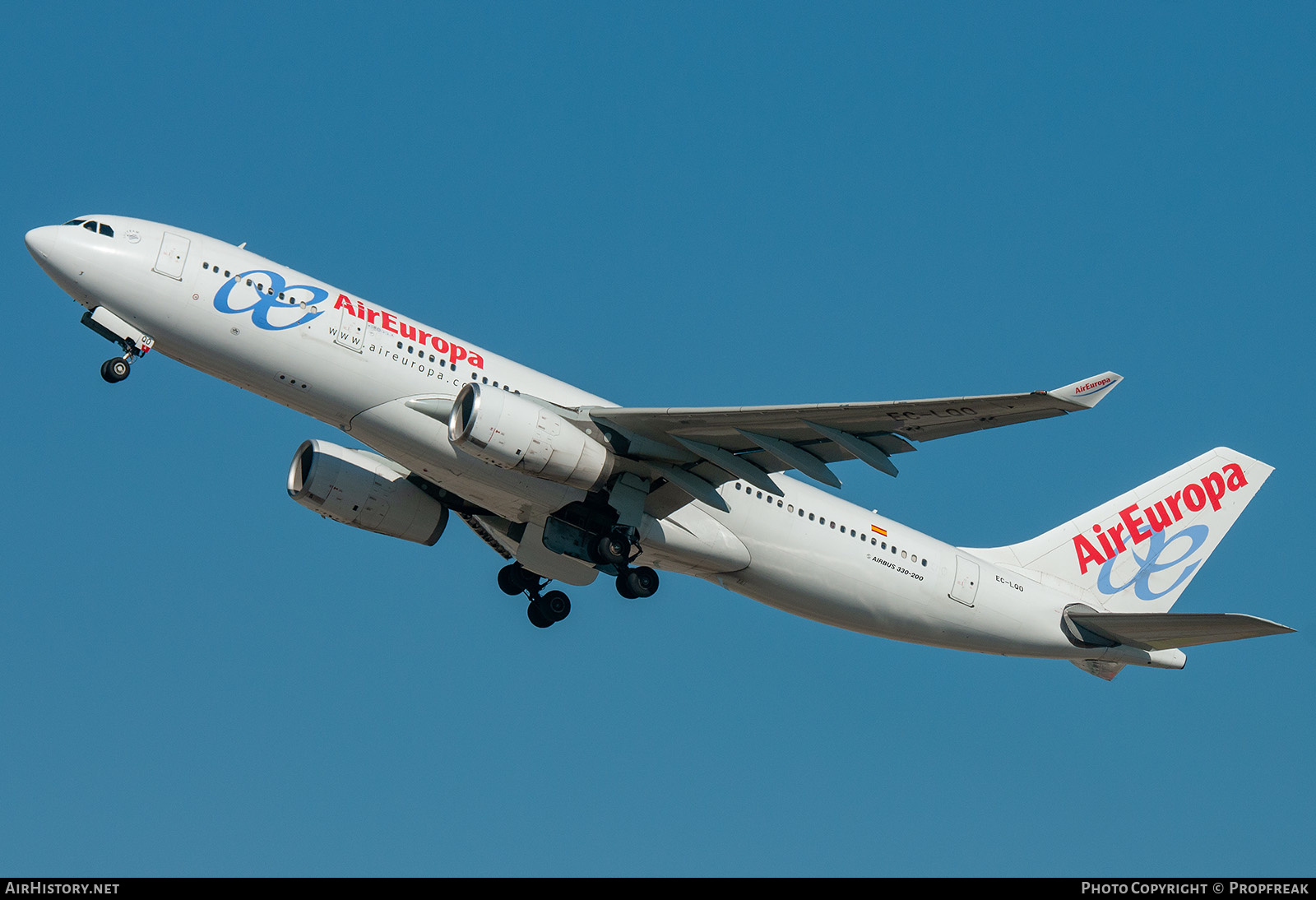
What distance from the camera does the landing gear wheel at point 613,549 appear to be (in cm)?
2809

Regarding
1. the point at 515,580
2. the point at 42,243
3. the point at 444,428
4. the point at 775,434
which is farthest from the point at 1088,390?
the point at 42,243

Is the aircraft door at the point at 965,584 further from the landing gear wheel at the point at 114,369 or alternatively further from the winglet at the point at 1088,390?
the landing gear wheel at the point at 114,369

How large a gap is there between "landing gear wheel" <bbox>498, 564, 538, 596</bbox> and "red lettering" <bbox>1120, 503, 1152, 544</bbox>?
1424 cm

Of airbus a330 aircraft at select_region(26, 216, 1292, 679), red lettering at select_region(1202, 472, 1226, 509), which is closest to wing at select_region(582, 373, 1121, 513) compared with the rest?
airbus a330 aircraft at select_region(26, 216, 1292, 679)

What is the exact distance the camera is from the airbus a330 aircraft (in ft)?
85.9

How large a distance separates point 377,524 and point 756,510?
8.54 meters

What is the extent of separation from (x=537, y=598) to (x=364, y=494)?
4.82 m

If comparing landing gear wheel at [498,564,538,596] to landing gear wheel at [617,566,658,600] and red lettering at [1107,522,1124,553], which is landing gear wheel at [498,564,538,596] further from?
red lettering at [1107,522,1124,553]

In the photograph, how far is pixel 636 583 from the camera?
2905cm

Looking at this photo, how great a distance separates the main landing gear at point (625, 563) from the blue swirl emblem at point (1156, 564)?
11239 mm

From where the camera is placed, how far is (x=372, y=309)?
1078 inches

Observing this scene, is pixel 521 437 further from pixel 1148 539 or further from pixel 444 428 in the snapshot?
pixel 1148 539

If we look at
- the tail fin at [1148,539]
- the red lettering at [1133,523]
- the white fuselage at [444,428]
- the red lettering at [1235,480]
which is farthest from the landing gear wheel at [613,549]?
the red lettering at [1235,480]

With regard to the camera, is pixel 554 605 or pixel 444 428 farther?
pixel 554 605
